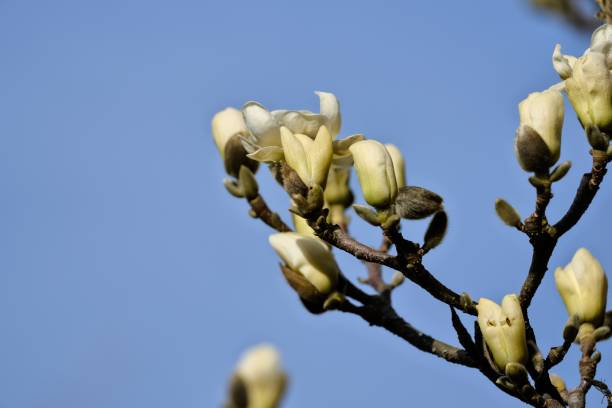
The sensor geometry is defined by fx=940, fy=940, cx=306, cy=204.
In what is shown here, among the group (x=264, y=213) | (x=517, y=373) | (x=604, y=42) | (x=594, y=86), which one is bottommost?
(x=517, y=373)

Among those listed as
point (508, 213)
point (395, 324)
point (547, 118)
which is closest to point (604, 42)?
point (547, 118)

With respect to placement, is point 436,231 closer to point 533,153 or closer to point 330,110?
point 533,153

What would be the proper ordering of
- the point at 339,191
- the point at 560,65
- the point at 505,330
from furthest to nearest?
the point at 339,191, the point at 560,65, the point at 505,330

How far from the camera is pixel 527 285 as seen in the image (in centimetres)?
152

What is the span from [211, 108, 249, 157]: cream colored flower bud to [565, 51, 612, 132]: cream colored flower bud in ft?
2.20

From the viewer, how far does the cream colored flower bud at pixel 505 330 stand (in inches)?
Answer: 58.7

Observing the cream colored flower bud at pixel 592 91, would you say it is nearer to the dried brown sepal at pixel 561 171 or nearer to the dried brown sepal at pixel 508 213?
the dried brown sepal at pixel 561 171

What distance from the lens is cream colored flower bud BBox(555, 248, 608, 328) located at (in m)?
1.62

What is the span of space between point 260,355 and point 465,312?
696 millimetres

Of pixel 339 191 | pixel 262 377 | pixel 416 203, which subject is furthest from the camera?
pixel 339 191

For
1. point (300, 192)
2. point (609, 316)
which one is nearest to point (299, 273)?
point (300, 192)

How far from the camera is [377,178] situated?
157cm

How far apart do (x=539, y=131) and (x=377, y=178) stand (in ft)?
0.91

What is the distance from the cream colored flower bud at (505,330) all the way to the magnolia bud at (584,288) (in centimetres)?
16
